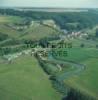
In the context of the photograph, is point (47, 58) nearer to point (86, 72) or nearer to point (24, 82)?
point (86, 72)

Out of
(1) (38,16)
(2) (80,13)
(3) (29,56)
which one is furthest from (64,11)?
(3) (29,56)

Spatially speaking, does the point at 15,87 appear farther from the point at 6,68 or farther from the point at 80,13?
the point at 80,13

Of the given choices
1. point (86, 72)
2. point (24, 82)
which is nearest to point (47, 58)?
point (86, 72)

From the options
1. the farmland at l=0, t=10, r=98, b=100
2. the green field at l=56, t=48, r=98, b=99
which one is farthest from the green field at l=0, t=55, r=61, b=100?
the green field at l=56, t=48, r=98, b=99

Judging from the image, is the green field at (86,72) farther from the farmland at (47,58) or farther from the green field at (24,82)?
the green field at (24,82)

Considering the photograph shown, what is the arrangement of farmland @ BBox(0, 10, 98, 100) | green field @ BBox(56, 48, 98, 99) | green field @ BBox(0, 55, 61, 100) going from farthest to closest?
green field @ BBox(56, 48, 98, 99) < farmland @ BBox(0, 10, 98, 100) < green field @ BBox(0, 55, 61, 100)

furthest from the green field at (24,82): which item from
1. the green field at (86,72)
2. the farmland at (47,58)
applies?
the green field at (86,72)

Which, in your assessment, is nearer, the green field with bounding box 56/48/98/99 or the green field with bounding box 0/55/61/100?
the green field with bounding box 0/55/61/100

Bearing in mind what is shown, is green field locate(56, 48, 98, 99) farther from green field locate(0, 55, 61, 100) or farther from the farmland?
green field locate(0, 55, 61, 100)
